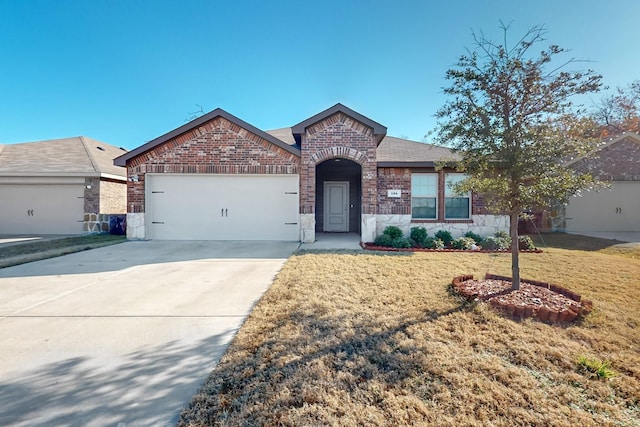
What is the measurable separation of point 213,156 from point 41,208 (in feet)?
30.2

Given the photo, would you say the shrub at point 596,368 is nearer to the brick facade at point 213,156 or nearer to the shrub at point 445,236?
the shrub at point 445,236

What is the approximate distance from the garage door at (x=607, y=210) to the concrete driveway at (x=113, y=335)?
48.3ft

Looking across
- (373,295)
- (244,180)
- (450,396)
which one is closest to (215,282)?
(373,295)

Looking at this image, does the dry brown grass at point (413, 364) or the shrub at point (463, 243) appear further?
the shrub at point (463, 243)

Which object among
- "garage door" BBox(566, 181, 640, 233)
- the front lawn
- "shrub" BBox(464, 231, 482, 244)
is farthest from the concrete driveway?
"garage door" BBox(566, 181, 640, 233)

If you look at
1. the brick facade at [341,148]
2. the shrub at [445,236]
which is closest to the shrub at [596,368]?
the shrub at [445,236]

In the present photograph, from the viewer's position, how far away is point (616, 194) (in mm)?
13195

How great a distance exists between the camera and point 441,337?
10.1ft

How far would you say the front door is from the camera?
45.5 feet

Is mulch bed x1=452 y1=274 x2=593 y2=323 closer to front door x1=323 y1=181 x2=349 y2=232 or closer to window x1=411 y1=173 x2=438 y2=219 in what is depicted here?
window x1=411 y1=173 x2=438 y2=219

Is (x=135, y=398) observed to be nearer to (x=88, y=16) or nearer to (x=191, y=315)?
(x=191, y=315)

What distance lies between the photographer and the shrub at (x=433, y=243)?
29.4ft

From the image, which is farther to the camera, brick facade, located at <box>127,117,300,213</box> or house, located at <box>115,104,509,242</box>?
brick facade, located at <box>127,117,300,213</box>

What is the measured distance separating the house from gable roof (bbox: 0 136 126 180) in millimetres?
4461
